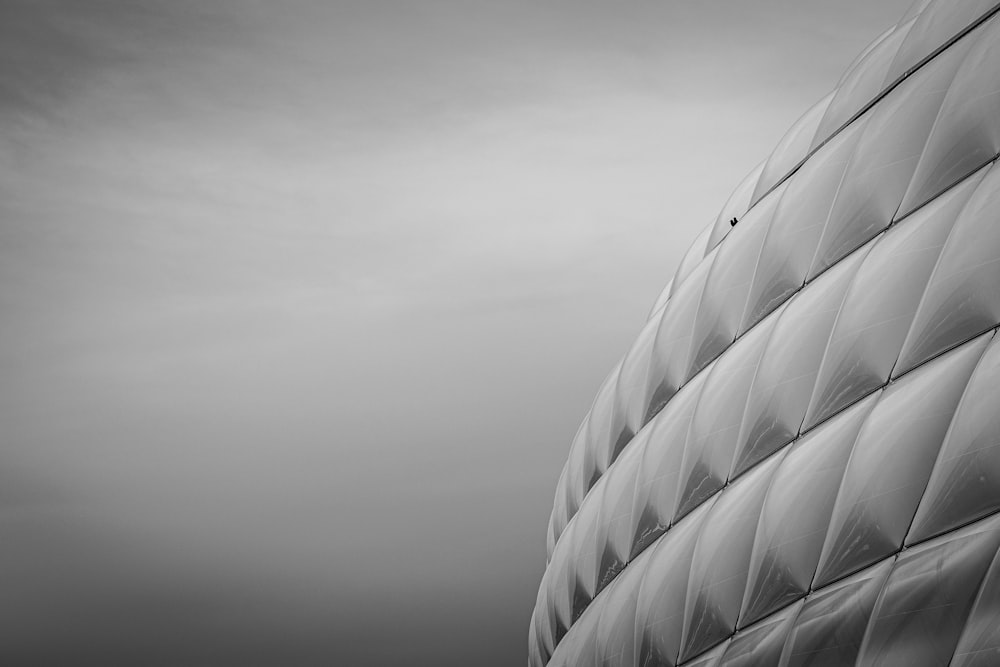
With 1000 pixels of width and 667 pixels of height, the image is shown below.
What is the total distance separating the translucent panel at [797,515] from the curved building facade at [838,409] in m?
0.04

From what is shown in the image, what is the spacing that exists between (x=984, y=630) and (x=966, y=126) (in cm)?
693

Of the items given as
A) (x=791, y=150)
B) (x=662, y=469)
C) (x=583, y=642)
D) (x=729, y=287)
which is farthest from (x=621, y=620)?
(x=791, y=150)

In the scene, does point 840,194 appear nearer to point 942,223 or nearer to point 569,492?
point 942,223

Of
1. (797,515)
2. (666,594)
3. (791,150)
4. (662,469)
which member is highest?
(791,150)

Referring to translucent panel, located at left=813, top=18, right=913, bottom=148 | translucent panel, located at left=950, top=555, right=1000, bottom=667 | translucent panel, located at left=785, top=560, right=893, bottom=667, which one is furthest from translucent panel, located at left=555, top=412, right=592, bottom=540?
translucent panel, located at left=950, top=555, right=1000, bottom=667

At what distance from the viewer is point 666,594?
20.1 m

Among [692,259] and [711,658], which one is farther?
[692,259]

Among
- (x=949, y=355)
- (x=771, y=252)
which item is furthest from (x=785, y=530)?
(x=771, y=252)

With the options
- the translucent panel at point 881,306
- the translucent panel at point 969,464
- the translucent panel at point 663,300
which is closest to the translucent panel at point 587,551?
→ the translucent panel at point 663,300

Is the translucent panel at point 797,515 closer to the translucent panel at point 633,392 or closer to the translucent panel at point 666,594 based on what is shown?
the translucent panel at point 666,594

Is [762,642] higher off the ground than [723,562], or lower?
lower

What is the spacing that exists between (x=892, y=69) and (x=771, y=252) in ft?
12.5

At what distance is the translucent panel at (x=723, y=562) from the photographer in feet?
57.1

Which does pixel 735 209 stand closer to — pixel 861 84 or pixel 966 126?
pixel 861 84
